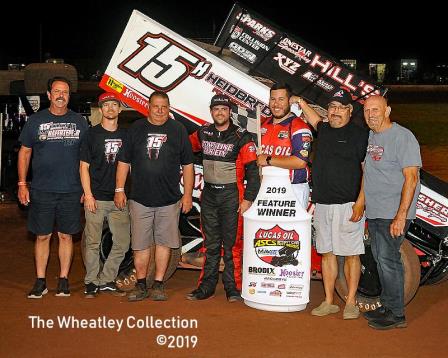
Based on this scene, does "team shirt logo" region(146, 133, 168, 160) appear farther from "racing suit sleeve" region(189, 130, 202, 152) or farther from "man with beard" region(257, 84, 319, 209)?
"man with beard" region(257, 84, 319, 209)

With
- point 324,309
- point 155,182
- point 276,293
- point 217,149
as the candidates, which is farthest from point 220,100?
point 324,309

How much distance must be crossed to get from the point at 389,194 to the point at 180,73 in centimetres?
234

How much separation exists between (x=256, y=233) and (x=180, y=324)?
0.97 meters

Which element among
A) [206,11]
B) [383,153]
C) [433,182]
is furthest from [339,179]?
[206,11]

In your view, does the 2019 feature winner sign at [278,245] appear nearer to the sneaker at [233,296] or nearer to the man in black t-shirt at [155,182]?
the sneaker at [233,296]

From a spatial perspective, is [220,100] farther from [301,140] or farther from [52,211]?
[52,211]

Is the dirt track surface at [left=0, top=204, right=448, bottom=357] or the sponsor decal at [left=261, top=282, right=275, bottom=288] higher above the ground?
the sponsor decal at [left=261, top=282, right=275, bottom=288]

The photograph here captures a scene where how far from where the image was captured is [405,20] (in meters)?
99.1

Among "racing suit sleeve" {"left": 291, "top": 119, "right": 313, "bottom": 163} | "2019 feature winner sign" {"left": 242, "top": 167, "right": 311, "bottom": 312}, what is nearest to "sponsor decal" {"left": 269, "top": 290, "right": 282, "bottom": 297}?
"2019 feature winner sign" {"left": 242, "top": 167, "right": 311, "bottom": 312}

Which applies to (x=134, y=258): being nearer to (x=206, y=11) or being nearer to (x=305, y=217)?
(x=305, y=217)

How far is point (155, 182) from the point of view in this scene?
5852 mm

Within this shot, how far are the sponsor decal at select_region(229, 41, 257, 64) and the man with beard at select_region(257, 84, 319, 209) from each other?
1340mm

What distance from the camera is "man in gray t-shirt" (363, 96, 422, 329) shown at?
511 centimetres

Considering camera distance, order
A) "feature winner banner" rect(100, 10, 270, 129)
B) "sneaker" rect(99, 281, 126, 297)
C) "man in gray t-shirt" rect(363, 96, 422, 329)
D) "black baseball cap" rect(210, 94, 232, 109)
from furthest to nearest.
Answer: "feature winner banner" rect(100, 10, 270, 129), "sneaker" rect(99, 281, 126, 297), "black baseball cap" rect(210, 94, 232, 109), "man in gray t-shirt" rect(363, 96, 422, 329)
